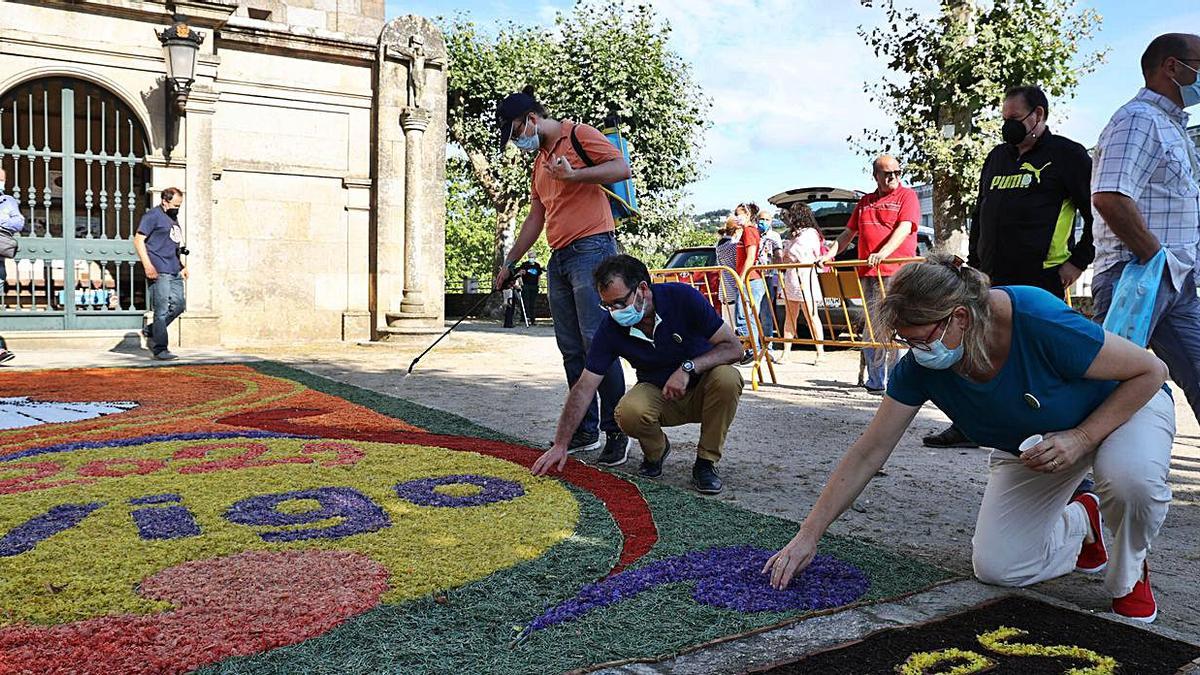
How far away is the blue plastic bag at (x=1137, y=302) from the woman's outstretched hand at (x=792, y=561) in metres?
1.72

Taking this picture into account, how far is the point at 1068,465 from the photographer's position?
2854 mm

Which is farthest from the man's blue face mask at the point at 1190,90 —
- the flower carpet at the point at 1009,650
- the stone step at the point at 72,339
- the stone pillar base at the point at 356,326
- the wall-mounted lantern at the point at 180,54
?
the stone step at the point at 72,339

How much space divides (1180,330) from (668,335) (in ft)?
7.05

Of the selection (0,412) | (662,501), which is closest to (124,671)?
(662,501)

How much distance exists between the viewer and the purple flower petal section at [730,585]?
278 cm

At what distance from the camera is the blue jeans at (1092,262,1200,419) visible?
12.6 feet

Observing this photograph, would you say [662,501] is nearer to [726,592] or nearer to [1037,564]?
[726,592]

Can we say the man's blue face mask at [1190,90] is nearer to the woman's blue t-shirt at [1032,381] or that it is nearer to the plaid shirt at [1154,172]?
the plaid shirt at [1154,172]

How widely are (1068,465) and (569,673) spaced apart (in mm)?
1645

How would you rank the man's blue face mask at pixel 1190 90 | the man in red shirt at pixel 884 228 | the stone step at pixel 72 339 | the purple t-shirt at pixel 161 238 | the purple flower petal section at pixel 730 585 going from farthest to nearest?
the stone step at pixel 72 339
the purple t-shirt at pixel 161 238
the man in red shirt at pixel 884 228
the man's blue face mask at pixel 1190 90
the purple flower petal section at pixel 730 585

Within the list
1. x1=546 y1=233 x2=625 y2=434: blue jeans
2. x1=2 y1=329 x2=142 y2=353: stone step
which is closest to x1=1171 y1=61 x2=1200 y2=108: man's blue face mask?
x1=546 y1=233 x2=625 y2=434: blue jeans

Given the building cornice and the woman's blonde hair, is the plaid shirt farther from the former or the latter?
the building cornice

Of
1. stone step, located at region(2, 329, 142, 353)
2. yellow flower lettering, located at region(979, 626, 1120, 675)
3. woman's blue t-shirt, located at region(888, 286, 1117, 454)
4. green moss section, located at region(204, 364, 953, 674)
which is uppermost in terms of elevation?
woman's blue t-shirt, located at region(888, 286, 1117, 454)

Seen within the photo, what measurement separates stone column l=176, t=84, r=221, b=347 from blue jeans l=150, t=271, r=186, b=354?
56.9 inches
